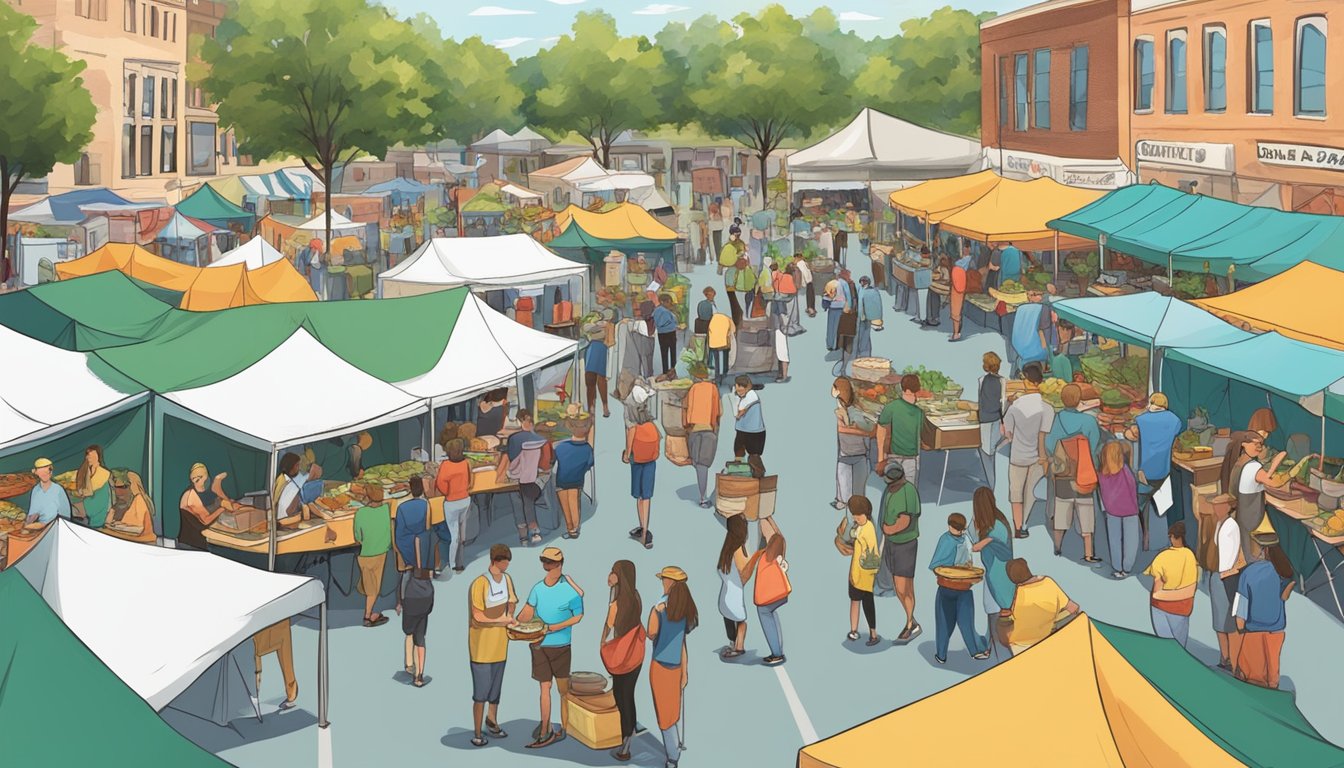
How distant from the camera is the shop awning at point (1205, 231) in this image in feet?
70.4

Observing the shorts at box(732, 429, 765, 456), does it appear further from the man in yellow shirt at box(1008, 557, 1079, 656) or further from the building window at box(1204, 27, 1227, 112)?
the building window at box(1204, 27, 1227, 112)

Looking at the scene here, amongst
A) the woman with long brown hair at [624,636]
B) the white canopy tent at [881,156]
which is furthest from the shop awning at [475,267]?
the white canopy tent at [881,156]

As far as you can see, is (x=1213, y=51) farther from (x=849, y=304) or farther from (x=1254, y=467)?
(x=1254, y=467)

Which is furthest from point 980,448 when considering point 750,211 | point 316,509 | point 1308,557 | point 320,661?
point 750,211

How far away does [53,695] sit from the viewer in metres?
7.82

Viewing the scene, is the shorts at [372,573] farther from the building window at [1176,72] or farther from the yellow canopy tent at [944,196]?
the building window at [1176,72]

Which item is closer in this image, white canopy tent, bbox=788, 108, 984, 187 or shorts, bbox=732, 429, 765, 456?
shorts, bbox=732, 429, 765, 456

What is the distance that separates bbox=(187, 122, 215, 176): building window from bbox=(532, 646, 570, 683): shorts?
75.2 meters

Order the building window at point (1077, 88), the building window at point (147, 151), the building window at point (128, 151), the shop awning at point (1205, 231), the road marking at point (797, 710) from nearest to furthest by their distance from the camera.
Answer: the road marking at point (797, 710) → the shop awning at point (1205, 231) → the building window at point (1077, 88) → the building window at point (128, 151) → the building window at point (147, 151)

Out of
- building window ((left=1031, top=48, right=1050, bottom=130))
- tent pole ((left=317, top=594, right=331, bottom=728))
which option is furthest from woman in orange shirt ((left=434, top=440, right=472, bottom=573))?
building window ((left=1031, top=48, right=1050, bottom=130))

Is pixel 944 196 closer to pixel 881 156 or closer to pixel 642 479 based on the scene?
pixel 881 156

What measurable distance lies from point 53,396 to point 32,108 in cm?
2611

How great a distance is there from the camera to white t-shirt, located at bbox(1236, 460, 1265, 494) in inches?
519

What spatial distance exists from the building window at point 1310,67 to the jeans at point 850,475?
51.7 ft
